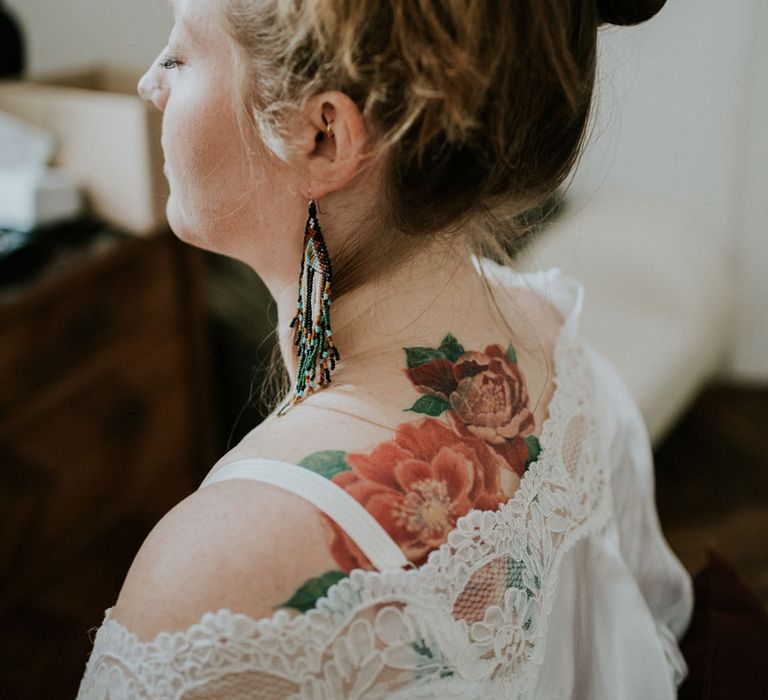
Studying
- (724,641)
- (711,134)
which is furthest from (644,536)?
(711,134)

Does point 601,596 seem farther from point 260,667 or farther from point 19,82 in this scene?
point 19,82

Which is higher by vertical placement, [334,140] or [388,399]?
[334,140]

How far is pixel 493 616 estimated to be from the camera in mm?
731

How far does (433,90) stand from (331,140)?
12cm

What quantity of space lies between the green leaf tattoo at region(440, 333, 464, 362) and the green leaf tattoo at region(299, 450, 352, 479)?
0.15 m

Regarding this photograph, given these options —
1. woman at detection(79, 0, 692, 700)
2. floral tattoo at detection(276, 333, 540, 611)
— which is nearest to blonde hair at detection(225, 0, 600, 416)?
woman at detection(79, 0, 692, 700)

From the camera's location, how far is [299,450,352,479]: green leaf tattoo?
0.68 metres

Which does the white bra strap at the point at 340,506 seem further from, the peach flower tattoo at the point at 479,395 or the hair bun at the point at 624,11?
the hair bun at the point at 624,11

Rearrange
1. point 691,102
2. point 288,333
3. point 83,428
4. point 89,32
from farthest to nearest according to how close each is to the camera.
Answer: point 691,102, point 89,32, point 83,428, point 288,333

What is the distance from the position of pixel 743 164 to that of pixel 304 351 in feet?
7.56

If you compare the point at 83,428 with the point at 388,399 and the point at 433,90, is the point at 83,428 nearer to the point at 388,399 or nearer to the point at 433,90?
the point at 388,399

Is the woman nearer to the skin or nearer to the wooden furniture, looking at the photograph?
the skin

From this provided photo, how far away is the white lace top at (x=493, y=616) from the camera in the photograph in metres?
0.64

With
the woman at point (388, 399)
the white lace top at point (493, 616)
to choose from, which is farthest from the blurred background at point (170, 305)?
the woman at point (388, 399)
